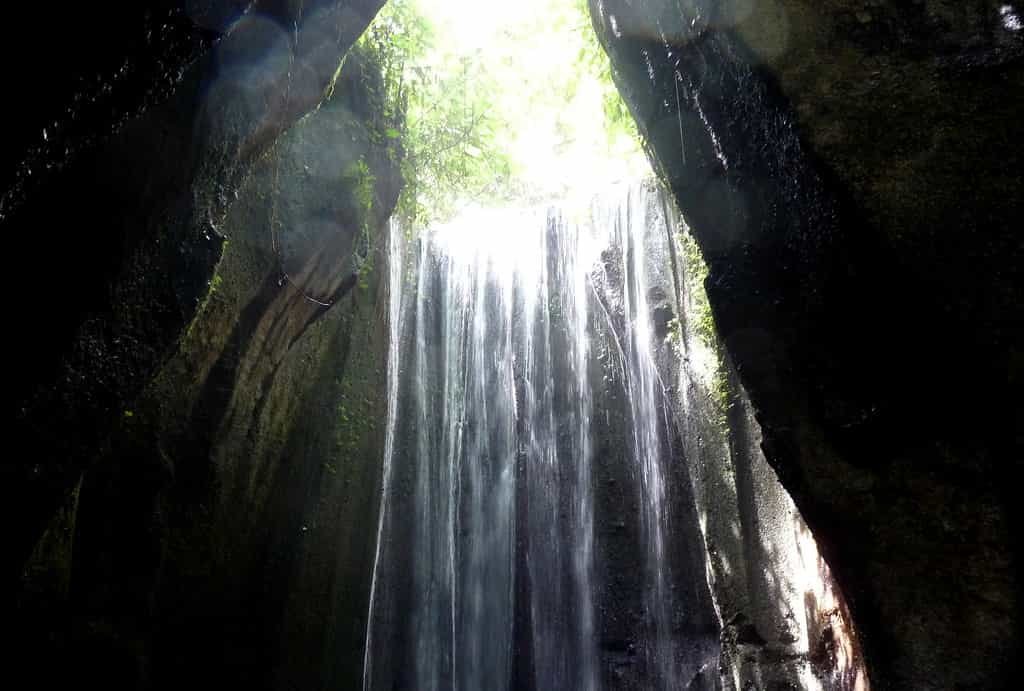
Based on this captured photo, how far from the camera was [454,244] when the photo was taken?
469 inches

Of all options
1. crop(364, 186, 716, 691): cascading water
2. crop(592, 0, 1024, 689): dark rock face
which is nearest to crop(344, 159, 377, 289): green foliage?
crop(364, 186, 716, 691): cascading water

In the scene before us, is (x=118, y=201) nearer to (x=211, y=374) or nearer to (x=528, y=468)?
(x=211, y=374)

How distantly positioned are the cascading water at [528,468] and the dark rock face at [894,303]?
6.33 metres

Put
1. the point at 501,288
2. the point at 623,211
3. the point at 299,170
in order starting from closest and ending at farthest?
the point at 299,170, the point at 623,211, the point at 501,288

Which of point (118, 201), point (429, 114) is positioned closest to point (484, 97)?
point (429, 114)

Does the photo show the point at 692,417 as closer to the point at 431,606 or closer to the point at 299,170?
the point at 299,170

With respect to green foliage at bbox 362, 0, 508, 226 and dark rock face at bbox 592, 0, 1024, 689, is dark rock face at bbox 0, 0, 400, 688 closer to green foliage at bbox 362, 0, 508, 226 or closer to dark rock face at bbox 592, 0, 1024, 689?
green foliage at bbox 362, 0, 508, 226

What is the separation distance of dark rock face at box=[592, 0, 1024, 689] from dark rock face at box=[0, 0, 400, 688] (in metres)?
2.51

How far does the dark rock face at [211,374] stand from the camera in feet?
10.7

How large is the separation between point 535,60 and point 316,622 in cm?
764

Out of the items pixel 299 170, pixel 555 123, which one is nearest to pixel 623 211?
pixel 555 123

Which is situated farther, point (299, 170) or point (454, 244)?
point (454, 244)

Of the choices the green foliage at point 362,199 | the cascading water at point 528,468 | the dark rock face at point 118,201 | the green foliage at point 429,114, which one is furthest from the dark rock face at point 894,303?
the cascading water at point 528,468

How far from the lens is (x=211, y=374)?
5648mm
